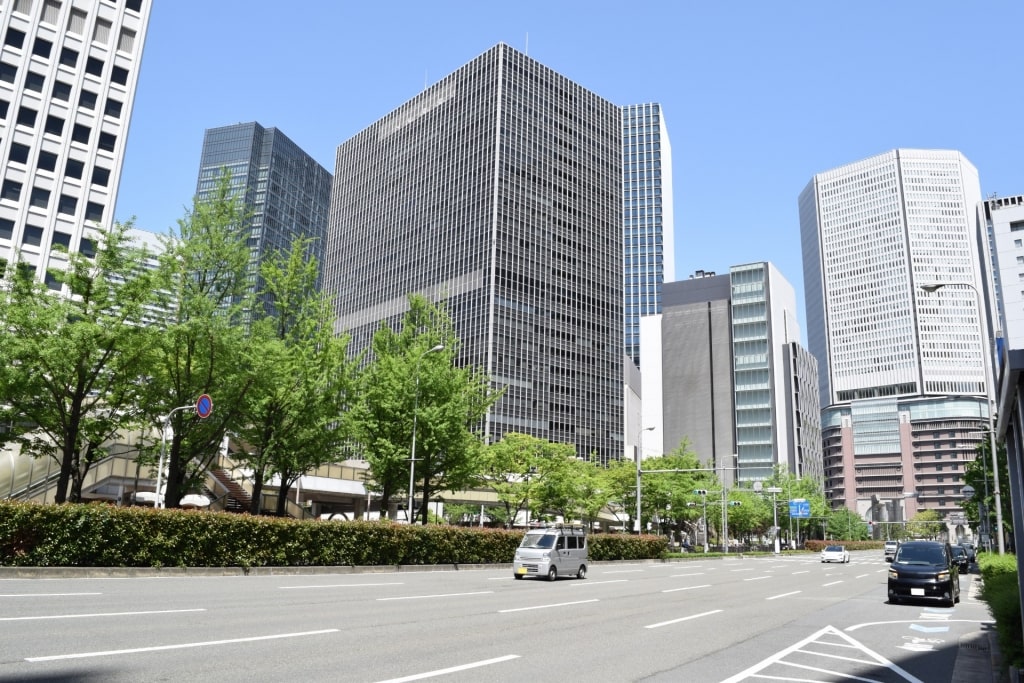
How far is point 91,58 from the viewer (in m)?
66.6

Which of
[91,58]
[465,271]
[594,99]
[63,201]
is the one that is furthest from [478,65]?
[63,201]

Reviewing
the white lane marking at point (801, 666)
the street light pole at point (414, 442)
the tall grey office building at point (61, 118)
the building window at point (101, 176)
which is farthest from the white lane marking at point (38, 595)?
the building window at point (101, 176)

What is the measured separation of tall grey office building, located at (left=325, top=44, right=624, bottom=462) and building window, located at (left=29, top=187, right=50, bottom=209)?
59.5 metres

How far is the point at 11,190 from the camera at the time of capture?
198 ft

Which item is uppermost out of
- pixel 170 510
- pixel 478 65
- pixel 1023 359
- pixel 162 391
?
pixel 478 65

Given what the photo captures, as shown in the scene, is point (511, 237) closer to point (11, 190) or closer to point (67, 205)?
point (67, 205)

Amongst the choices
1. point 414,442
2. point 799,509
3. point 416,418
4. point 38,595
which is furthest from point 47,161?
point 799,509

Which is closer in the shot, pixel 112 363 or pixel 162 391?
pixel 112 363

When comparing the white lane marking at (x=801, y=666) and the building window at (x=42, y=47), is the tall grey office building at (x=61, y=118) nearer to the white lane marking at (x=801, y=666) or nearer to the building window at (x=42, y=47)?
the building window at (x=42, y=47)

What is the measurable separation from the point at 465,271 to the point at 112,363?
89.2 metres

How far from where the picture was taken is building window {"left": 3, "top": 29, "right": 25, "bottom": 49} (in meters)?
62.1

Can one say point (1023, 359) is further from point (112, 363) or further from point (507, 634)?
point (112, 363)

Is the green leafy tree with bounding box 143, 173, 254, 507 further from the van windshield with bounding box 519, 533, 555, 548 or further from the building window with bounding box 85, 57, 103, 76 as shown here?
the building window with bounding box 85, 57, 103, 76

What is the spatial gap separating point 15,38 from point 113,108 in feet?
29.6
